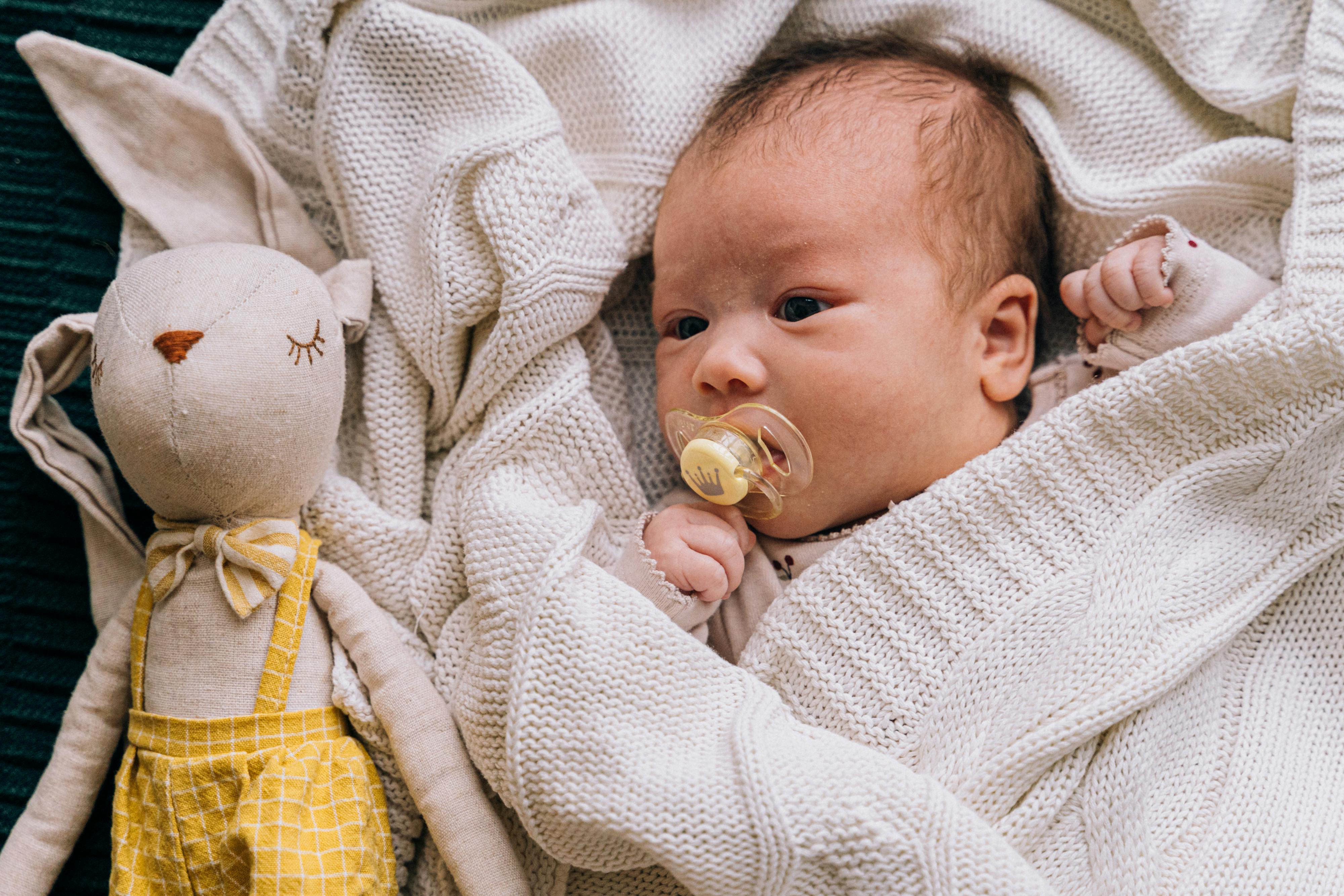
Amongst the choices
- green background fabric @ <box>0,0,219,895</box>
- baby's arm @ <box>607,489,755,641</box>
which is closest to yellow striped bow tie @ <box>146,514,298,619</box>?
green background fabric @ <box>0,0,219,895</box>

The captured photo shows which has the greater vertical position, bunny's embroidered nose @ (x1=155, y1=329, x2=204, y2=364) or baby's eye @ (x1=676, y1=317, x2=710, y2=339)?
bunny's embroidered nose @ (x1=155, y1=329, x2=204, y2=364)

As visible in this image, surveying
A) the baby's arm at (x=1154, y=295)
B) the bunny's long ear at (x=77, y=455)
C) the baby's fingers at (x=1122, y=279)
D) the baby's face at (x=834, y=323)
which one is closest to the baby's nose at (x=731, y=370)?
the baby's face at (x=834, y=323)

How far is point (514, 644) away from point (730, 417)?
338mm

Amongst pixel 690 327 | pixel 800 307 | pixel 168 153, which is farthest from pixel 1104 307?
pixel 168 153

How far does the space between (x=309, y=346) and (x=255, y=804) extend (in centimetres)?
46

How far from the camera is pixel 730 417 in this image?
107 cm

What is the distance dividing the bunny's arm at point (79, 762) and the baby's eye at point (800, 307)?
0.81 meters

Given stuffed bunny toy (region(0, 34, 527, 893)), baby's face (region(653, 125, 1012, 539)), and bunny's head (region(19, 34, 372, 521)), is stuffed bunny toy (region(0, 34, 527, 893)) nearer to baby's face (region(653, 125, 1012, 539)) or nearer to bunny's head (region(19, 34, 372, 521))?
bunny's head (region(19, 34, 372, 521))

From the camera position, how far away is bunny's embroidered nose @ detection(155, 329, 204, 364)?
0.93m

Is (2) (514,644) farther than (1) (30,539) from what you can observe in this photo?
No

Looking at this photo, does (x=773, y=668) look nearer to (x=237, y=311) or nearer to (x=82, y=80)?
(x=237, y=311)

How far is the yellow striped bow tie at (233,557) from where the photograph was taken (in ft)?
3.28

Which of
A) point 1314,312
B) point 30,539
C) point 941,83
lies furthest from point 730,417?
point 30,539

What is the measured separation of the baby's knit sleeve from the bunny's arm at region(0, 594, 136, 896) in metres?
1.22
